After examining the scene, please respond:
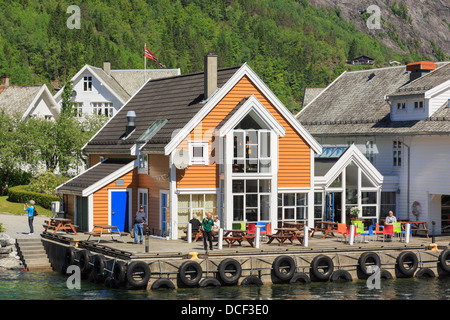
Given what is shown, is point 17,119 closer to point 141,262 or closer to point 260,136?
point 260,136

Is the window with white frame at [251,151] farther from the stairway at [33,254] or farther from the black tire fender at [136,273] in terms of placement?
the stairway at [33,254]

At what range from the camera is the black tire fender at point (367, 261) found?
3750cm

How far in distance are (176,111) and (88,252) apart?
991cm

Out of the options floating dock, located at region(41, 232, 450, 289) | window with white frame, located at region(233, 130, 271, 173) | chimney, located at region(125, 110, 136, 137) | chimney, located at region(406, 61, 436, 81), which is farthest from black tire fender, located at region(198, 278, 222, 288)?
chimney, located at region(406, 61, 436, 81)

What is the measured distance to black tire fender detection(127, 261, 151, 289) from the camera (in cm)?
3378

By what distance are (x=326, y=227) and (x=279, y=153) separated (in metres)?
4.85

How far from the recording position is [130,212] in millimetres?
44438

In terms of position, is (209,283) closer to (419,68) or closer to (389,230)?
(389,230)

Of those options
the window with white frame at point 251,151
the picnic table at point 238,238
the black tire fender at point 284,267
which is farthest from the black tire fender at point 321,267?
the window with white frame at point 251,151

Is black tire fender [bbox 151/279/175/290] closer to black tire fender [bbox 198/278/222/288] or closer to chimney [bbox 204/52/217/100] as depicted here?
black tire fender [bbox 198/278/222/288]

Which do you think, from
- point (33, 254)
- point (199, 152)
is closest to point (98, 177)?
point (33, 254)

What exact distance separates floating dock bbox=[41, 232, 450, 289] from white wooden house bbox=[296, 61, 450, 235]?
18.5 feet
